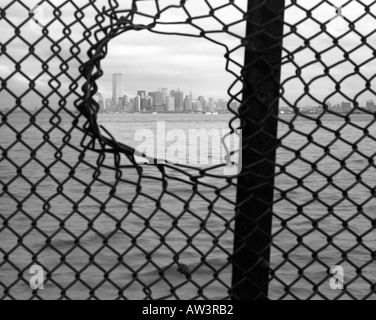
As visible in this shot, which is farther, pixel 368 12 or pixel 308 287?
pixel 308 287

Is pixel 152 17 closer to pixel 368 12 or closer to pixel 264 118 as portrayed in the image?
pixel 264 118

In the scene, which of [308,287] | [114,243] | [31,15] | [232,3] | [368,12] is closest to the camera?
[31,15]

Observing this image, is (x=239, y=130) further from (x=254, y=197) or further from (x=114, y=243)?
(x=114, y=243)

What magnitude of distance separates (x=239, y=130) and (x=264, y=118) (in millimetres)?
149

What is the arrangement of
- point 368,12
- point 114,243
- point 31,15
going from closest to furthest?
point 31,15 < point 368,12 < point 114,243

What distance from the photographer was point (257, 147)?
2.38m

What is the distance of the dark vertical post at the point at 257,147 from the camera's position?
7.66 feet

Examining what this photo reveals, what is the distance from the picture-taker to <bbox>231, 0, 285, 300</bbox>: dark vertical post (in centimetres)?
234
